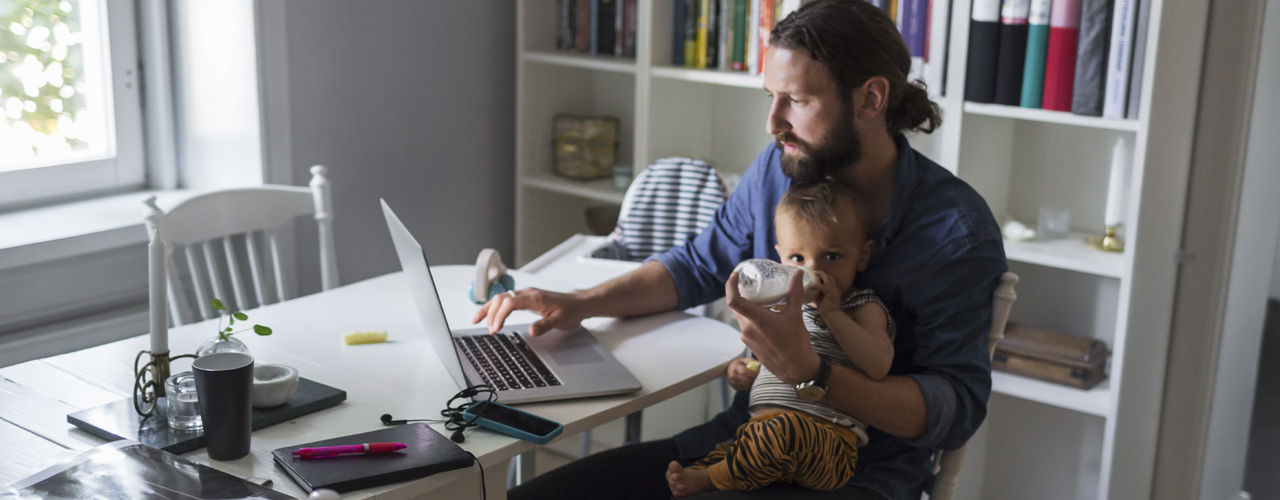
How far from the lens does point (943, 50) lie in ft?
7.37

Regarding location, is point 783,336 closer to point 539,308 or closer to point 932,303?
point 932,303

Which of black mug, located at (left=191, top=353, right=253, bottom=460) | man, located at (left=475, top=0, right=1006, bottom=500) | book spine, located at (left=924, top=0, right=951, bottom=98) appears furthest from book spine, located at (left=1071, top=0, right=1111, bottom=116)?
black mug, located at (left=191, top=353, right=253, bottom=460)

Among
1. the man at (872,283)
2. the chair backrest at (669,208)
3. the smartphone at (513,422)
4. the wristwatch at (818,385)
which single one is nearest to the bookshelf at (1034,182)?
the chair backrest at (669,208)

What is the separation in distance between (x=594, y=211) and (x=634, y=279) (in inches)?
48.7

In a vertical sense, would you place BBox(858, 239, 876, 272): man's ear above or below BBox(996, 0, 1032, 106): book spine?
below

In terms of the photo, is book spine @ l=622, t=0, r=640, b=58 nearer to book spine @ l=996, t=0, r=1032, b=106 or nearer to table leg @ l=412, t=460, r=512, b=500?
book spine @ l=996, t=0, r=1032, b=106

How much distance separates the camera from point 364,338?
5.32 feet

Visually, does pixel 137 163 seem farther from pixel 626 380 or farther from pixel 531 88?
pixel 626 380

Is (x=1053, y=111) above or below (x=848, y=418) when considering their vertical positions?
above

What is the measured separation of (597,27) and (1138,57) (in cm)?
140

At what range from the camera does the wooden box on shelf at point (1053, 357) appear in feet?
7.45

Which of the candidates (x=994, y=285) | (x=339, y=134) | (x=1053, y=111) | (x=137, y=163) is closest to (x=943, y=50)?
(x=1053, y=111)

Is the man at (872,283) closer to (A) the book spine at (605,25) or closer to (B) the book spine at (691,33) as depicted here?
(B) the book spine at (691,33)

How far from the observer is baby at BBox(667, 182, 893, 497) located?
4.51ft
